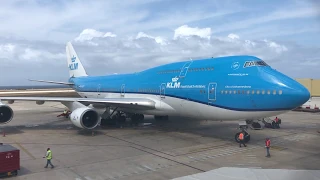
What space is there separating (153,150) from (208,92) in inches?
174

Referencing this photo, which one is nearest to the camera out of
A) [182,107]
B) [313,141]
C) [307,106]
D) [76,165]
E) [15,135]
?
[76,165]

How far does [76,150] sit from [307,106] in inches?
1183

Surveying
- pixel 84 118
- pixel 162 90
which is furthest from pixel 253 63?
pixel 84 118

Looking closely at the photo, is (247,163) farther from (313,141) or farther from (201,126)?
(201,126)

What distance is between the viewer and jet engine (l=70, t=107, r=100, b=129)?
18547mm

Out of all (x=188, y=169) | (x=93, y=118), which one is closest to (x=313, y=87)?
(x=93, y=118)

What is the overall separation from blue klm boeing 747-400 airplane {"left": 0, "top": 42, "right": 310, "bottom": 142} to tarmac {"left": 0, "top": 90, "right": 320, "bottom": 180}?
1.58 meters

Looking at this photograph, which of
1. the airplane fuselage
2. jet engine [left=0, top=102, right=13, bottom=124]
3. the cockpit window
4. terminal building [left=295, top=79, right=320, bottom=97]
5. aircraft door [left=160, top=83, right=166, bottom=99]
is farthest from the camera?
terminal building [left=295, top=79, right=320, bottom=97]

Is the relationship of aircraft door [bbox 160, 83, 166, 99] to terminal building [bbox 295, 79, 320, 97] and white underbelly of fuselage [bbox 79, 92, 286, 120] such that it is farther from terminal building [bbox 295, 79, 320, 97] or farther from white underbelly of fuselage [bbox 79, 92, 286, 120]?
terminal building [bbox 295, 79, 320, 97]

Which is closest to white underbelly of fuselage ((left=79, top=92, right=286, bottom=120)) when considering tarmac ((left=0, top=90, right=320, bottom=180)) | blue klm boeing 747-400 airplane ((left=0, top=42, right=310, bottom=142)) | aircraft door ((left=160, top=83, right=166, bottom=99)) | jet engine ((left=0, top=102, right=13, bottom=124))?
blue klm boeing 747-400 airplane ((left=0, top=42, right=310, bottom=142))

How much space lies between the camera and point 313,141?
16.6 meters

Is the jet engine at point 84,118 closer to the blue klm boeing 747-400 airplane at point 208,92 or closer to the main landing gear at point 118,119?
the blue klm boeing 747-400 airplane at point 208,92

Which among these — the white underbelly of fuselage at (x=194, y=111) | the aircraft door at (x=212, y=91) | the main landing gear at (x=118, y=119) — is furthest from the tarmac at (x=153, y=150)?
the aircraft door at (x=212, y=91)

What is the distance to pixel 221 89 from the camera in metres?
15.5
